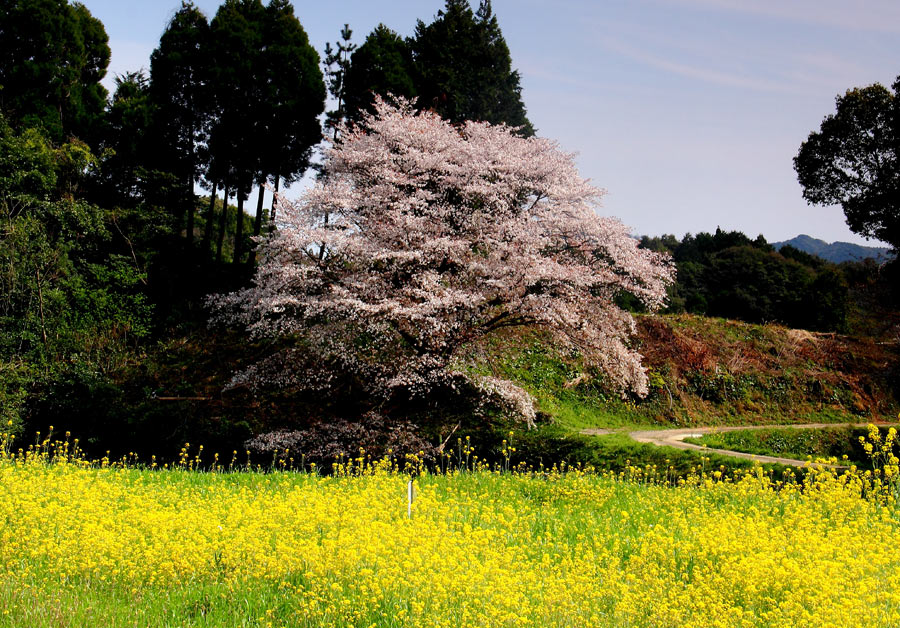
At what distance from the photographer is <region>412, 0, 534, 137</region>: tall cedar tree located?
31.6 metres

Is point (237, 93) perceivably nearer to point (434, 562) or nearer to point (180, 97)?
point (180, 97)

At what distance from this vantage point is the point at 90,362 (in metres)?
22.7

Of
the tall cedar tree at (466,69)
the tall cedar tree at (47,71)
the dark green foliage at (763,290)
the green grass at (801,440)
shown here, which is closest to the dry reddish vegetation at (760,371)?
the green grass at (801,440)

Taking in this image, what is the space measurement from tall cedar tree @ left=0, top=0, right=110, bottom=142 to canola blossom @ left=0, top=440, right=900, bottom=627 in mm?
21295

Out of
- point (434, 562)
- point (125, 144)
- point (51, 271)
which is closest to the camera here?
point (434, 562)

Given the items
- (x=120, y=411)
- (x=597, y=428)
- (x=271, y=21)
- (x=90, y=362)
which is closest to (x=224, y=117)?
(x=271, y=21)

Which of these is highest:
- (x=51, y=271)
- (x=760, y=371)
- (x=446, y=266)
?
(x=446, y=266)

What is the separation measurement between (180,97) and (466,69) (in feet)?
46.7

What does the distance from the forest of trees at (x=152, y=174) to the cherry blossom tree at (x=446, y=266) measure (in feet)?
7.84

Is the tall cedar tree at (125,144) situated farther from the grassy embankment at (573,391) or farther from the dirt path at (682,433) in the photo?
the dirt path at (682,433)

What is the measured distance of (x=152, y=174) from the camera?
2867 centimetres

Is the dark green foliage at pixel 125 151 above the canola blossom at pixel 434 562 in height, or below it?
above

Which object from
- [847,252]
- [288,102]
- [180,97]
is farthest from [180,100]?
[847,252]

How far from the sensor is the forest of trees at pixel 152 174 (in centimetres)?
2063
